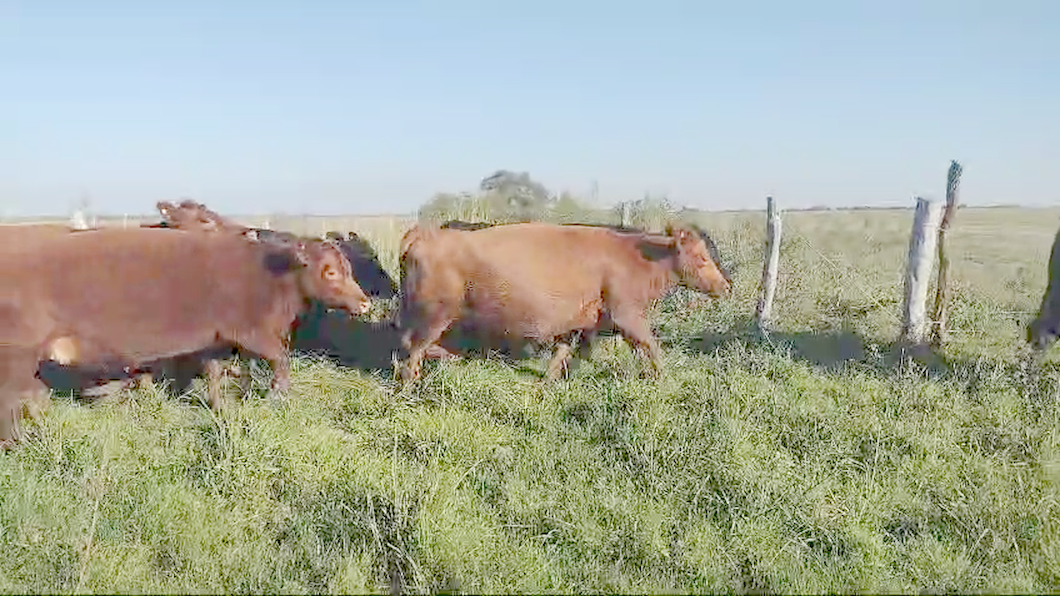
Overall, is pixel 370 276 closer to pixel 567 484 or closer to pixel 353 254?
pixel 353 254

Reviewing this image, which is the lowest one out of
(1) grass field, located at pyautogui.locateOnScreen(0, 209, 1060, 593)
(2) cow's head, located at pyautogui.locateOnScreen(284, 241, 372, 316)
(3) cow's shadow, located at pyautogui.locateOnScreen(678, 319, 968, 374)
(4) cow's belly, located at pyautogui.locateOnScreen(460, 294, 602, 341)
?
(1) grass field, located at pyautogui.locateOnScreen(0, 209, 1060, 593)

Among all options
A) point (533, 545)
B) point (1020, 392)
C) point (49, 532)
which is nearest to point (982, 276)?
point (1020, 392)

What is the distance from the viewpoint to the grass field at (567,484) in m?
4.37

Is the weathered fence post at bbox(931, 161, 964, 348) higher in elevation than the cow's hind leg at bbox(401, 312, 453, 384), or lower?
higher

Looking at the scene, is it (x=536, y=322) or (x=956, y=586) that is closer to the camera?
(x=956, y=586)

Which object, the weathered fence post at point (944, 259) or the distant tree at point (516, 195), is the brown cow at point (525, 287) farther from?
the distant tree at point (516, 195)

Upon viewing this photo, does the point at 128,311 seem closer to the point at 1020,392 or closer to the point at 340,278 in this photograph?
the point at 340,278

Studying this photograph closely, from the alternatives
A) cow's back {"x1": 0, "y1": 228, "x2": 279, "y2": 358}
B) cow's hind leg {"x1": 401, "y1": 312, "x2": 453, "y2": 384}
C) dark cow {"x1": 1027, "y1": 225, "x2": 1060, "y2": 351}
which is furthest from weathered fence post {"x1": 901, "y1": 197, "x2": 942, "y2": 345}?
cow's back {"x1": 0, "y1": 228, "x2": 279, "y2": 358}

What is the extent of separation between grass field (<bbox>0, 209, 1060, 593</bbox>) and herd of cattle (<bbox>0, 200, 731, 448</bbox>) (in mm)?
410

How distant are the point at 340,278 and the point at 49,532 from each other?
149 inches

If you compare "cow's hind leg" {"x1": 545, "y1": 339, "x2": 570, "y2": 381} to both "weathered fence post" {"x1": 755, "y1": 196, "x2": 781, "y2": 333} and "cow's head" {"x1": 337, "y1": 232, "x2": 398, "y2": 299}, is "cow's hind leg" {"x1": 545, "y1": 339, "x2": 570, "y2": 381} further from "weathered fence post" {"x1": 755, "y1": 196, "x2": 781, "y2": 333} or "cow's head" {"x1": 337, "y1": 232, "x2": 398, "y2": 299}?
"cow's head" {"x1": 337, "y1": 232, "x2": 398, "y2": 299}

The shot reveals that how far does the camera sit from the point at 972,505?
5.05 meters

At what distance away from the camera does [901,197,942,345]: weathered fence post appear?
865 centimetres

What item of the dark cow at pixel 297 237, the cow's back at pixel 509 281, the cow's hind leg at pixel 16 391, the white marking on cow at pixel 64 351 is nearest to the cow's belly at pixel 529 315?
the cow's back at pixel 509 281
